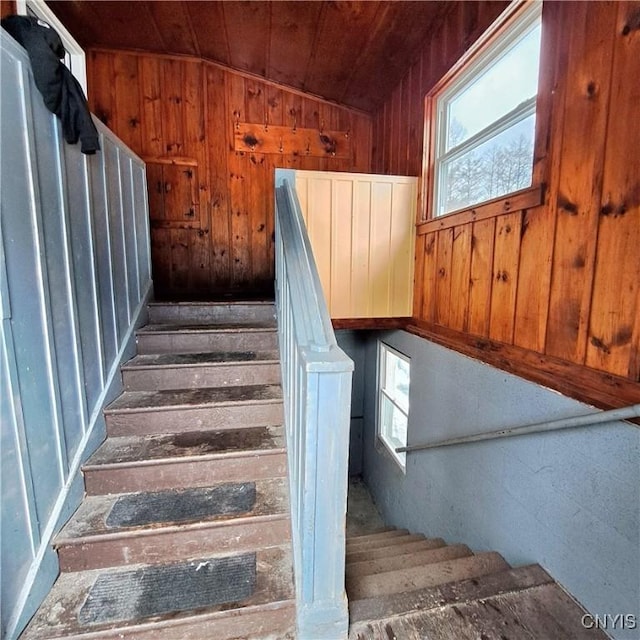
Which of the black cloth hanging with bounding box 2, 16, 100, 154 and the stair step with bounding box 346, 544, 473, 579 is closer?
the black cloth hanging with bounding box 2, 16, 100, 154

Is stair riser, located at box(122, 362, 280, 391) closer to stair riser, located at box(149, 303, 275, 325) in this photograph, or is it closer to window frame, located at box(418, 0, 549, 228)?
stair riser, located at box(149, 303, 275, 325)

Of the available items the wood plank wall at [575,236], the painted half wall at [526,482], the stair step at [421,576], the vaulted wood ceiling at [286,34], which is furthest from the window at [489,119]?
the stair step at [421,576]

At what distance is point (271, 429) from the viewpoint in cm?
175

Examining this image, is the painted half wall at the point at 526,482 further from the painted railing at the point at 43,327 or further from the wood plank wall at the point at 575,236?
the painted railing at the point at 43,327

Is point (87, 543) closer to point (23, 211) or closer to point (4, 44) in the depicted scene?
point (23, 211)

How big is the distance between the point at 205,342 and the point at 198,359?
19 cm

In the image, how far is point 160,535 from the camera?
50.8 inches

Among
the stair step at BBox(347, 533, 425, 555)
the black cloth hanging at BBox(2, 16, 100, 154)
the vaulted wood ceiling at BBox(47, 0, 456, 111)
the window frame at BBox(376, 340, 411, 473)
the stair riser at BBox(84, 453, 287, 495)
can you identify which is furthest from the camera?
the window frame at BBox(376, 340, 411, 473)

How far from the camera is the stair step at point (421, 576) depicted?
50.9 inches

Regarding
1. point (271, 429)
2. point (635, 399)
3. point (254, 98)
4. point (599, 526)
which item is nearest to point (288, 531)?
point (271, 429)

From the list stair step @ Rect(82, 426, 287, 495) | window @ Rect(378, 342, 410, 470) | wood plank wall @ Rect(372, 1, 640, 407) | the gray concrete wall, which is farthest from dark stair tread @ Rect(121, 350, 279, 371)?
the gray concrete wall

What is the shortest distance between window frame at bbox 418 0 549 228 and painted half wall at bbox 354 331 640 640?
0.84 meters

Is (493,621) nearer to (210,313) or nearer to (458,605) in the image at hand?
(458,605)

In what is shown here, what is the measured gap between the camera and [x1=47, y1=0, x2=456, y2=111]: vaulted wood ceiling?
231cm
